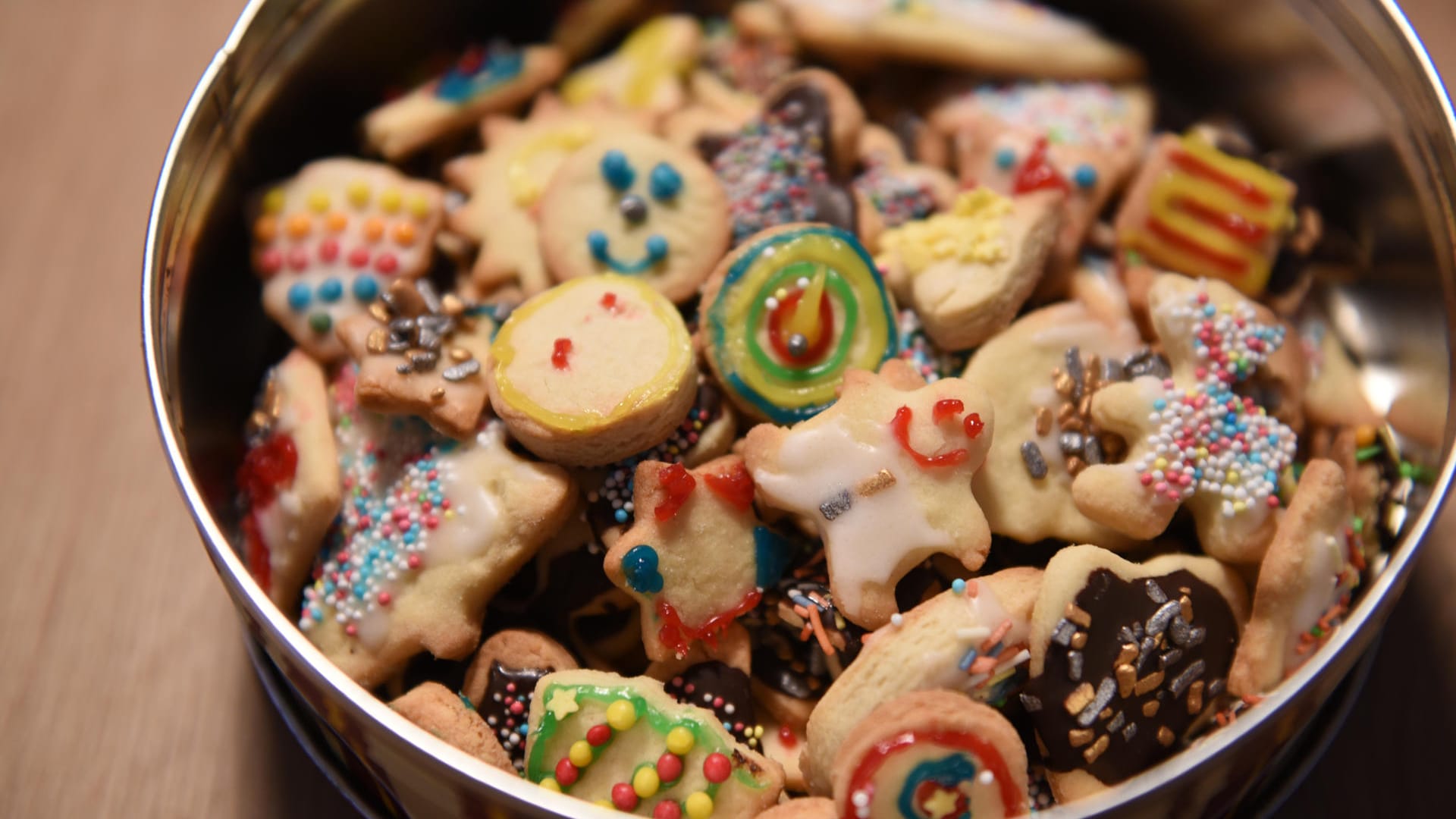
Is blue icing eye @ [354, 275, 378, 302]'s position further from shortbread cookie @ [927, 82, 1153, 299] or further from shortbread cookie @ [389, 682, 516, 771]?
shortbread cookie @ [927, 82, 1153, 299]

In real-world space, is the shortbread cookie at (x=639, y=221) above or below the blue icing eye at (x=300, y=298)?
above

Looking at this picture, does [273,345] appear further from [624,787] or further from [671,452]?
[624,787]

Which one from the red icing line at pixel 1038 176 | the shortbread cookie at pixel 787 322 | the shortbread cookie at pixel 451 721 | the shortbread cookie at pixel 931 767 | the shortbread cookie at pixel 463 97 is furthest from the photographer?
the shortbread cookie at pixel 463 97

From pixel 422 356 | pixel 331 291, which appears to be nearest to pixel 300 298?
pixel 331 291

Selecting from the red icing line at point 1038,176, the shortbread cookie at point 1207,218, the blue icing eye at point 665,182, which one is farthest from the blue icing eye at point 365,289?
the shortbread cookie at point 1207,218

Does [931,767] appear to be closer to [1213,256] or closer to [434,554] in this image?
[434,554]

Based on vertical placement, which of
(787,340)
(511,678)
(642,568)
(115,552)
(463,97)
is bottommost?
(115,552)

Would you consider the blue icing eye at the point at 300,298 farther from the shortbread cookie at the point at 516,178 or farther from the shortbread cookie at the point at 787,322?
the shortbread cookie at the point at 787,322
